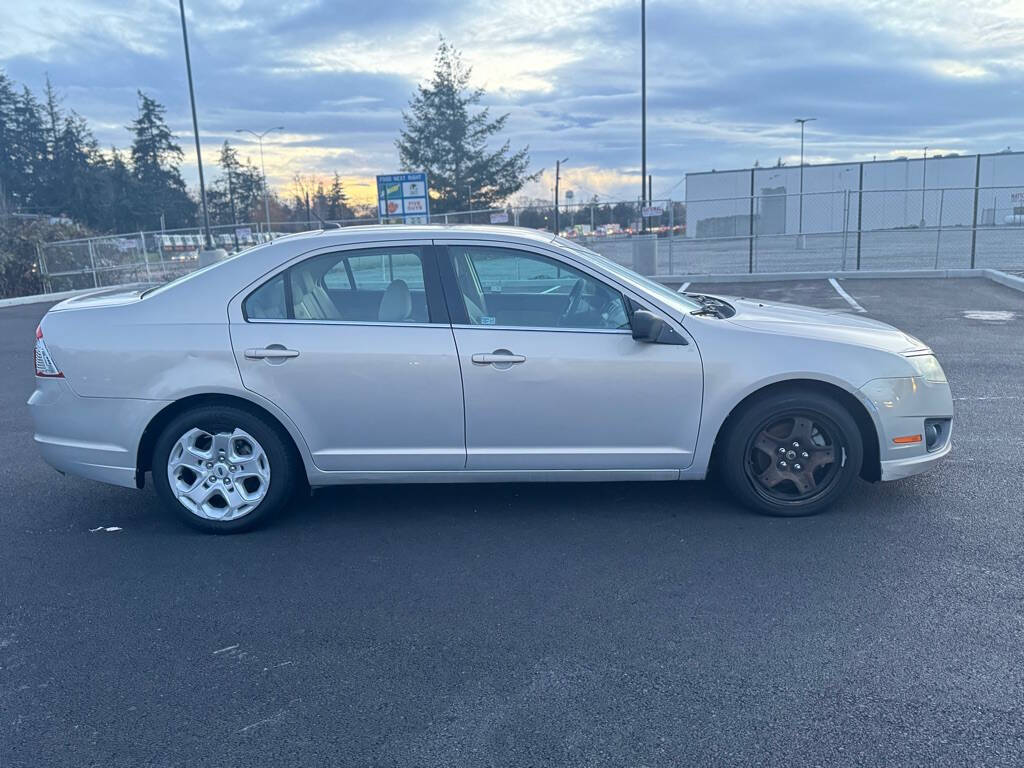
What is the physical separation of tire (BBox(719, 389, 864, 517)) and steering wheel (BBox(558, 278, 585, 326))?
109 centimetres

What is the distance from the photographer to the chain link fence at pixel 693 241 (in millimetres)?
22688

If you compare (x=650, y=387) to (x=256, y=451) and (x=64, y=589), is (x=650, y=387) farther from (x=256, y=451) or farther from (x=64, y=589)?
(x=64, y=589)

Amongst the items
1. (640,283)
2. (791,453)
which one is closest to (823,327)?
(791,453)

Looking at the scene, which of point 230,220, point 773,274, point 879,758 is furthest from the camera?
point 230,220

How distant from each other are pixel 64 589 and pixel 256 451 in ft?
3.74

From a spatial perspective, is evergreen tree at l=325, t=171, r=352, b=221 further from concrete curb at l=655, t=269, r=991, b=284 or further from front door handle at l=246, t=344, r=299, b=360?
front door handle at l=246, t=344, r=299, b=360

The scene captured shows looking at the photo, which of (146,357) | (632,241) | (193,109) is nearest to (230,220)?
(193,109)

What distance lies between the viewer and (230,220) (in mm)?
89125

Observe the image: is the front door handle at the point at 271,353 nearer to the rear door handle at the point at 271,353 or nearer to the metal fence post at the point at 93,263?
the rear door handle at the point at 271,353

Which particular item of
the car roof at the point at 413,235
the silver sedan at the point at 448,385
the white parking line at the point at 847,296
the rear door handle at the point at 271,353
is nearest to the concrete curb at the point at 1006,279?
the white parking line at the point at 847,296

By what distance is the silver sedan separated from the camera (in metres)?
4.55

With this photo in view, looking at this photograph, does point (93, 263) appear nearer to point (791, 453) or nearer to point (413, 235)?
point (413, 235)

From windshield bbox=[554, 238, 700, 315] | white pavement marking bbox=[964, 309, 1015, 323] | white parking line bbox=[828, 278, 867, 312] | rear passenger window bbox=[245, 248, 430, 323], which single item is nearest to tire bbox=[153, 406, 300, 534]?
rear passenger window bbox=[245, 248, 430, 323]

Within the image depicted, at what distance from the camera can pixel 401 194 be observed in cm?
2477
